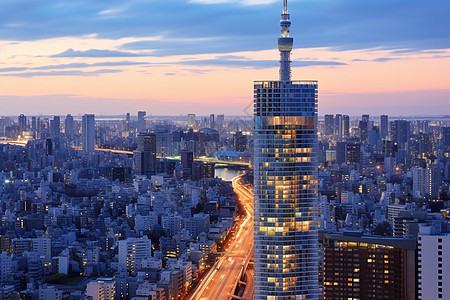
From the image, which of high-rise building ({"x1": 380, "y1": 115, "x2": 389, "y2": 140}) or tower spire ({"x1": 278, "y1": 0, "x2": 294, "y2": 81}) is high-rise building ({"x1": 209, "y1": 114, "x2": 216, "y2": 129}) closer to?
high-rise building ({"x1": 380, "y1": 115, "x2": 389, "y2": 140})

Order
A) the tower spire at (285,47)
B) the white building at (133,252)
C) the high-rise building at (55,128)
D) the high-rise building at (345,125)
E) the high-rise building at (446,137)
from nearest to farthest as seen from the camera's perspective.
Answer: the tower spire at (285,47), the white building at (133,252), the high-rise building at (446,137), the high-rise building at (345,125), the high-rise building at (55,128)

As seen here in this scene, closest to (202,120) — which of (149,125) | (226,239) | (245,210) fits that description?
(149,125)

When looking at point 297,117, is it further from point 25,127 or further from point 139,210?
point 25,127

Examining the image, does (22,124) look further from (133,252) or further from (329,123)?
(133,252)

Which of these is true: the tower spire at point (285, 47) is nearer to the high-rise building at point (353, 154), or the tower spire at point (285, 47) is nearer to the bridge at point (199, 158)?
the bridge at point (199, 158)

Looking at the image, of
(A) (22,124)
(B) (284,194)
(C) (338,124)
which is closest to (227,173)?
(C) (338,124)

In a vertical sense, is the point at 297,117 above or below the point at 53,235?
above

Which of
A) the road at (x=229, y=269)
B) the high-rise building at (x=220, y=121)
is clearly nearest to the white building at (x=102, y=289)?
the road at (x=229, y=269)
